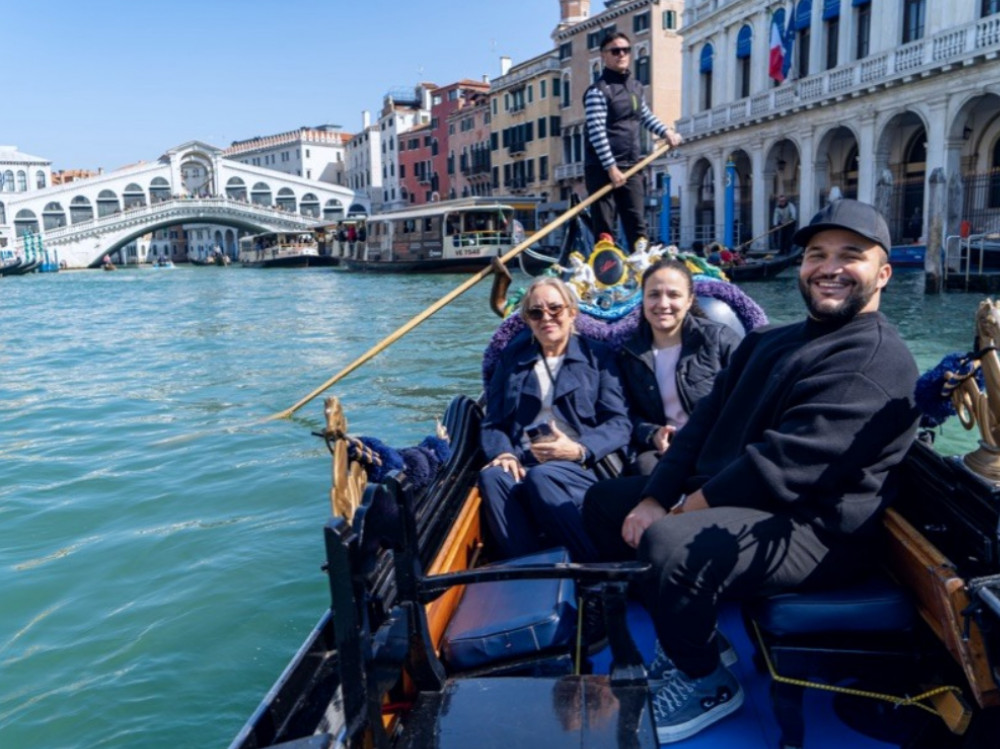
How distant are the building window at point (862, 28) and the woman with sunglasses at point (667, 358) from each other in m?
13.4

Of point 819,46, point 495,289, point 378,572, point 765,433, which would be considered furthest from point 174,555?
point 819,46

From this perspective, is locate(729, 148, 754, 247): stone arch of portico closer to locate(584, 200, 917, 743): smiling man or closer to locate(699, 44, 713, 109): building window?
locate(699, 44, 713, 109): building window

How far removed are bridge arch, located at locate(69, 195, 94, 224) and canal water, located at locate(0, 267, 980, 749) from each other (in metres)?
Answer: 32.7

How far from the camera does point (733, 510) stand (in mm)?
1328

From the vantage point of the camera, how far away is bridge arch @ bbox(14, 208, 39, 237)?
36969 millimetres

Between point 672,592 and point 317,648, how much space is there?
1.66 ft

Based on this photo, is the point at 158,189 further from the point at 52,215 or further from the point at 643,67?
the point at 643,67

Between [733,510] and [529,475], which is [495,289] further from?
[733,510]

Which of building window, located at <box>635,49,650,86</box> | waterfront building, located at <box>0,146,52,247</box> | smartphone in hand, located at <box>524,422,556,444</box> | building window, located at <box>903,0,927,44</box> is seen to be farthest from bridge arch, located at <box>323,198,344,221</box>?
smartphone in hand, located at <box>524,422,556,444</box>

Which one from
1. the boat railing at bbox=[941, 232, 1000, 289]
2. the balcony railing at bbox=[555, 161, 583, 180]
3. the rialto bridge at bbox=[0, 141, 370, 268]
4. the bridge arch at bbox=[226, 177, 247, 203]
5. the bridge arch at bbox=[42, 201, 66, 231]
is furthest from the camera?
the bridge arch at bbox=[226, 177, 247, 203]

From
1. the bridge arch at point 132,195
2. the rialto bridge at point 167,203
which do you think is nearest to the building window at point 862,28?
the rialto bridge at point 167,203

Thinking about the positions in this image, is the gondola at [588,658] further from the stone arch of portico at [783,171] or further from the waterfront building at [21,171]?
the waterfront building at [21,171]

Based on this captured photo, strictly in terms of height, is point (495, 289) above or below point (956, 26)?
below

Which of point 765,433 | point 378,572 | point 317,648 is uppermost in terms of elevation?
point 765,433
